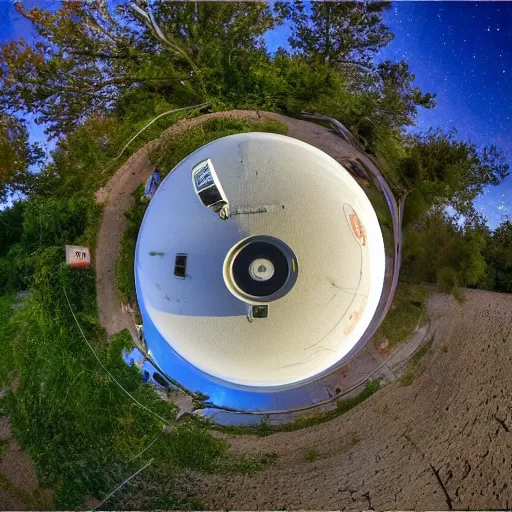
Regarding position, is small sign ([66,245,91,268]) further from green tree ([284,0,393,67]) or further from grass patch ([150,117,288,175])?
green tree ([284,0,393,67])

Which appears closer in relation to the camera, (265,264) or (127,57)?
(265,264)

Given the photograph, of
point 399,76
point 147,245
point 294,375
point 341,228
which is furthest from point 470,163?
point 147,245

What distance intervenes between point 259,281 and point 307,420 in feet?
8.28

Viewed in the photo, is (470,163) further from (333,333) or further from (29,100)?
(29,100)

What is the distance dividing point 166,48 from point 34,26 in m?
1.48

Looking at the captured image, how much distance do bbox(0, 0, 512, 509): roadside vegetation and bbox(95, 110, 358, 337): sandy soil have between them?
0.29 ft

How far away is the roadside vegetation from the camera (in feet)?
13.7

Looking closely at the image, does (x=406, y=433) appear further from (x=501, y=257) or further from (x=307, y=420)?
(x=501, y=257)

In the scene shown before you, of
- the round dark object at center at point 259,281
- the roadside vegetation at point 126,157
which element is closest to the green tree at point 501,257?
the roadside vegetation at point 126,157

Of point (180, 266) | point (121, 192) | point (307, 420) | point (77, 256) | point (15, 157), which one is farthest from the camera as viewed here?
point (15, 157)

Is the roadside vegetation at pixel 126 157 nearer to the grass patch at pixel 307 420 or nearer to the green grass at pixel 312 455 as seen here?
the grass patch at pixel 307 420

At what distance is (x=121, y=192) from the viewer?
14.5ft

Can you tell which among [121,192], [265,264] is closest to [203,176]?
[265,264]

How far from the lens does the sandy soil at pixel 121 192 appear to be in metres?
4.21
